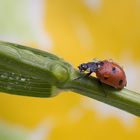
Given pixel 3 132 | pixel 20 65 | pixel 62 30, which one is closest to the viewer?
pixel 20 65

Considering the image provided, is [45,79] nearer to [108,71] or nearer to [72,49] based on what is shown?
[108,71]

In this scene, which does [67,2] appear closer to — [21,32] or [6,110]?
[21,32]

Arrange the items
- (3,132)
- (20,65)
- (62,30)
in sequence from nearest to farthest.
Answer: (20,65) → (3,132) → (62,30)

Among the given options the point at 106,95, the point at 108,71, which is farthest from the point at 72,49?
the point at 106,95

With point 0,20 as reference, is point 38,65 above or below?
below

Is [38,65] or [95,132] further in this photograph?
[95,132]

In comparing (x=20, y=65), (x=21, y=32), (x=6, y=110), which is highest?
(x=21, y=32)

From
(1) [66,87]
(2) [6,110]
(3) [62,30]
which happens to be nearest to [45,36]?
(3) [62,30]
